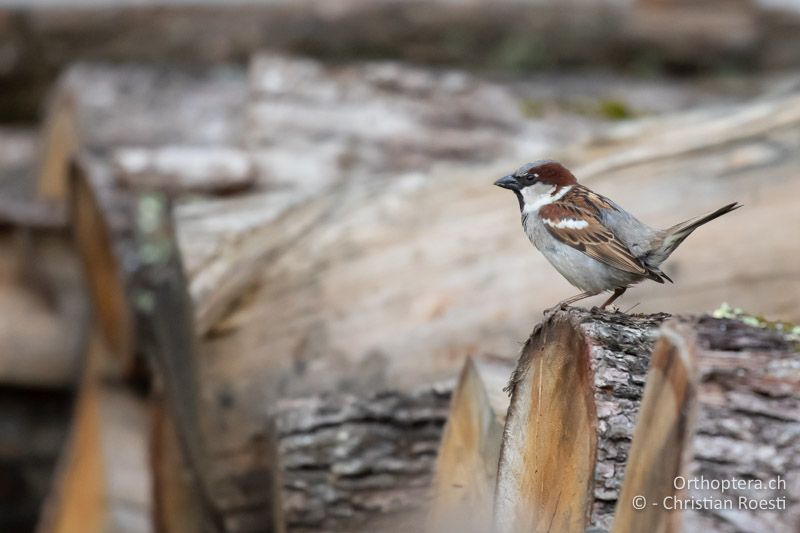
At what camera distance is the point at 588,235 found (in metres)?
3.22

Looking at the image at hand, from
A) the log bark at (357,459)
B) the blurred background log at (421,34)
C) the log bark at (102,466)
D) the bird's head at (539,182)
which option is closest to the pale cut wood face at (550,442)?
the log bark at (357,459)

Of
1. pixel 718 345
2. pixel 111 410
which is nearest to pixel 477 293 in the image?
pixel 111 410

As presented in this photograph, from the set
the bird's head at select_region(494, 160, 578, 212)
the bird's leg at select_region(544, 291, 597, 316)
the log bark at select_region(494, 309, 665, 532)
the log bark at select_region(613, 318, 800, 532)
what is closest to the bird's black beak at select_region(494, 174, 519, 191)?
the bird's head at select_region(494, 160, 578, 212)

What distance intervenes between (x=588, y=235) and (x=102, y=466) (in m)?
2.55

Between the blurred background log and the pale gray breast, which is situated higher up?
the blurred background log

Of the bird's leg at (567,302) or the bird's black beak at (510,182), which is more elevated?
the bird's black beak at (510,182)

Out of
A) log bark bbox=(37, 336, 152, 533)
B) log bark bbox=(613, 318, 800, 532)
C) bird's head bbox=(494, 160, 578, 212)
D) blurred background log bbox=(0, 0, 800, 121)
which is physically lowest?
log bark bbox=(613, 318, 800, 532)

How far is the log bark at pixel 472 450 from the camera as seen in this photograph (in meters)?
2.80

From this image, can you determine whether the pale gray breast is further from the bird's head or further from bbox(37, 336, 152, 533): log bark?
bbox(37, 336, 152, 533): log bark

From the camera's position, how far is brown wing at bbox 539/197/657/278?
10.3ft

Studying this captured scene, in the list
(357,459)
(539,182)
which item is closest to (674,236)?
(539,182)

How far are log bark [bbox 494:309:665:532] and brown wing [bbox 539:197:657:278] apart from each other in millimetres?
612

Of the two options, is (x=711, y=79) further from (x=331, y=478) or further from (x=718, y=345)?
(x=718, y=345)

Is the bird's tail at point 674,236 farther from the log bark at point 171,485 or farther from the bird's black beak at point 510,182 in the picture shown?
the log bark at point 171,485
